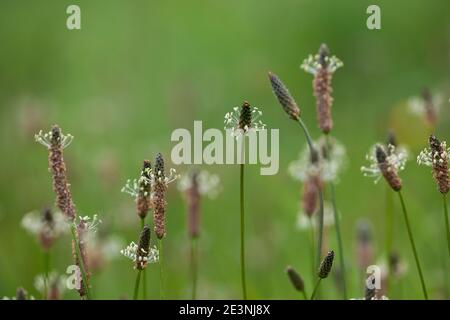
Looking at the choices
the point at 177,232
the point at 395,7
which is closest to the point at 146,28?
the point at 395,7

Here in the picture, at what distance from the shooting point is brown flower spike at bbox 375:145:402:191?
6.59ft

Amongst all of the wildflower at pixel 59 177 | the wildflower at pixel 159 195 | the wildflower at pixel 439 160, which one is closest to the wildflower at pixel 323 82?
the wildflower at pixel 439 160

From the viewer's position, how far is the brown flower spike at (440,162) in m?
1.91

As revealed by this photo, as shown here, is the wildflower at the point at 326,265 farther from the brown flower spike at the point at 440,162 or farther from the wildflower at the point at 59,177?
the wildflower at the point at 59,177

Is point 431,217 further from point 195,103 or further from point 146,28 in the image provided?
point 146,28

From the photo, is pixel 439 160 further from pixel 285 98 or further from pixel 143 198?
pixel 143 198

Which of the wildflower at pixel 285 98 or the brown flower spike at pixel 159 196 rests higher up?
the wildflower at pixel 285 98

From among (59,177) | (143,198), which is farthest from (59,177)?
(143,198)

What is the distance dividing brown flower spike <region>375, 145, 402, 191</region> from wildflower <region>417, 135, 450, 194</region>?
0.08 meters

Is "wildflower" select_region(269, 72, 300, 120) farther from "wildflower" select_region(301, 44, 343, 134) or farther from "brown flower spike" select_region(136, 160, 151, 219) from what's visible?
"brown flower spike" select_region(136, 160, 151, 219)

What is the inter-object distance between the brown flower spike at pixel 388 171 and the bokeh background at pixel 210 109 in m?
1.10

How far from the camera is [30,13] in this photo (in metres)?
6.25

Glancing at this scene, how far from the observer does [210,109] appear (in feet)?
18.3
